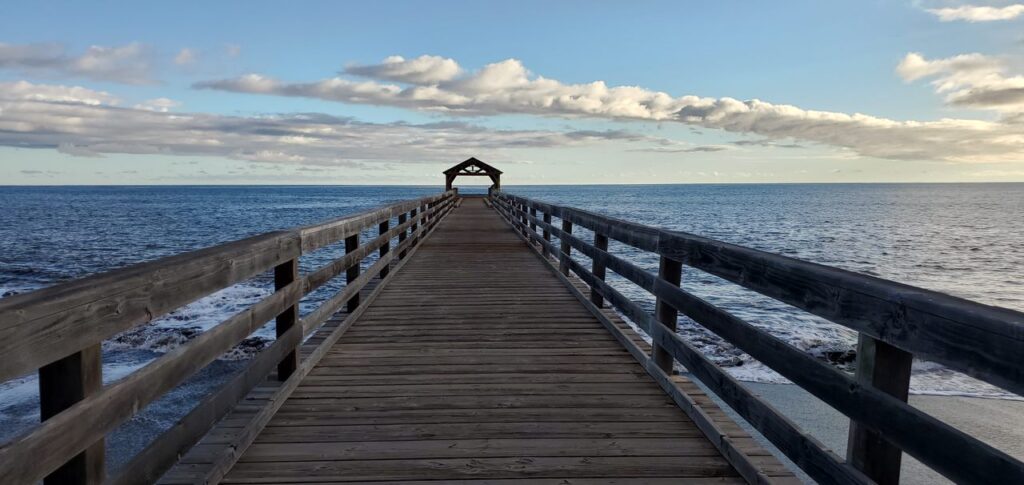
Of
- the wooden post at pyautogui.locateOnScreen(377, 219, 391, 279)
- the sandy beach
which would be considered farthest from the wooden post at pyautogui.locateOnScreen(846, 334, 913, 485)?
the wooden post at pyautogui.locateOnScreen(377, 219, 391, 279)

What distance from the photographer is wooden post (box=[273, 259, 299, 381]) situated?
12.7 ft

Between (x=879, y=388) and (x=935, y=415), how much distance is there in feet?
27.5

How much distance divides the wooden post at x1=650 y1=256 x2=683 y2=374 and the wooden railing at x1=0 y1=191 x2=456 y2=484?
2.36 metres

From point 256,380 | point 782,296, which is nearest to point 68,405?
point 256,380

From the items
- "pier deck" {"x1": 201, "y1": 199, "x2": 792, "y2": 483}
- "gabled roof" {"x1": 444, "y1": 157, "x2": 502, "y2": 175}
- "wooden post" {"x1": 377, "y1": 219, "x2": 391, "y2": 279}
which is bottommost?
"pier deck" {"x1": 201, "y1": 199, "x2": 792, "y2": 483}

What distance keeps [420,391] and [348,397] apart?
46 centimetres

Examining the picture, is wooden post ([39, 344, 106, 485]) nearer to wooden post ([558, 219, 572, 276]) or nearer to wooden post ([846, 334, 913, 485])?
A: wooden post ([846, 334, 913, 485])

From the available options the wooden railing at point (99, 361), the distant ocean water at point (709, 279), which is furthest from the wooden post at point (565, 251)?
the wooden railing at point (99, 361)

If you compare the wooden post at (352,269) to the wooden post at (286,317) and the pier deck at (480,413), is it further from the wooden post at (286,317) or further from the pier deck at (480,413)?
the wooden post at (286,317)

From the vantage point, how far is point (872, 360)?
2010 millimetres

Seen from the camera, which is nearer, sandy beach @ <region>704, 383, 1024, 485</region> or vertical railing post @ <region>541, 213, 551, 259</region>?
sandy beach @ <region>704, 383, 1024, 485</region>

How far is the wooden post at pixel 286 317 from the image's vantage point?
3.86 meters

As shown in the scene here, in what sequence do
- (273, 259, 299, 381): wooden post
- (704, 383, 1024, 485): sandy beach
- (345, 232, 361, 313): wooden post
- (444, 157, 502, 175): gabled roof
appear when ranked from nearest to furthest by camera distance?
(273, 259, 299, 381): wooden post, (345, 232, 361, 313): wooden post, (704, 383, 1024, 485): sandy beach, (444, 157, 502, 175): gabled roof

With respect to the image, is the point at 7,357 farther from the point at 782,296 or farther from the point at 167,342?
the point at 167,342
